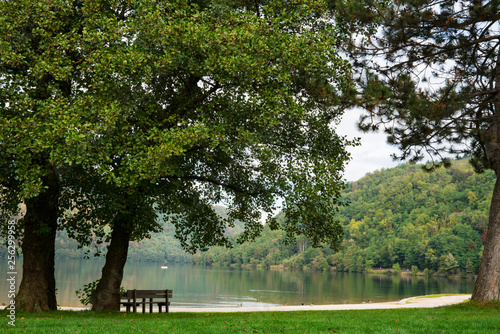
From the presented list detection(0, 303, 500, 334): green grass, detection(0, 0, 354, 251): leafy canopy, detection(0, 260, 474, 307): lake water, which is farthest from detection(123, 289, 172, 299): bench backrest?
detection(0, 260, 474, 307): lake water

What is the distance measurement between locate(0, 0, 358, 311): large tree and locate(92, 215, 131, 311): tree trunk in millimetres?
69

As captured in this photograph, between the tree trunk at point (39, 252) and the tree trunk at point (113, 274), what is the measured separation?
141 centimetres

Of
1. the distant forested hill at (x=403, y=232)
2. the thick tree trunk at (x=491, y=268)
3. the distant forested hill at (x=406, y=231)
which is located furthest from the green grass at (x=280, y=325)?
the distant forested hill at (x=406, y=231)

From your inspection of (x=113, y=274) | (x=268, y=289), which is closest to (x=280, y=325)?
(x=113, y=274)

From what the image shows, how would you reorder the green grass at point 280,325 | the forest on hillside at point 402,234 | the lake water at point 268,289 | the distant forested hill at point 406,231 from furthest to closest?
the forest on hillside at point 402,234 → the distant forested hill at point 406,231 → the lake water at point 268,289 → the green grass at point 280,325

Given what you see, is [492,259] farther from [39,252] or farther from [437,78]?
[39,252]

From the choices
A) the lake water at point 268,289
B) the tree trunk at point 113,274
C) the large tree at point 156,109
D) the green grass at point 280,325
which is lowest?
the lake water at point 268,289

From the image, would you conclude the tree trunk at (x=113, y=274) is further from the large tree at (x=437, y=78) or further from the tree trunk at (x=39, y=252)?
the large tree at (x=437, y=78)

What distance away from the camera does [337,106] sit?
13.9 metres

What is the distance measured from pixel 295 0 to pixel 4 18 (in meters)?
7.78

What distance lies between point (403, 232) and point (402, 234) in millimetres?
937

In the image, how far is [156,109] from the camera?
13109mm

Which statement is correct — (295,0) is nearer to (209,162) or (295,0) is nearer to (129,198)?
(209,162)

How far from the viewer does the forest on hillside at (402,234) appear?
337 ft
